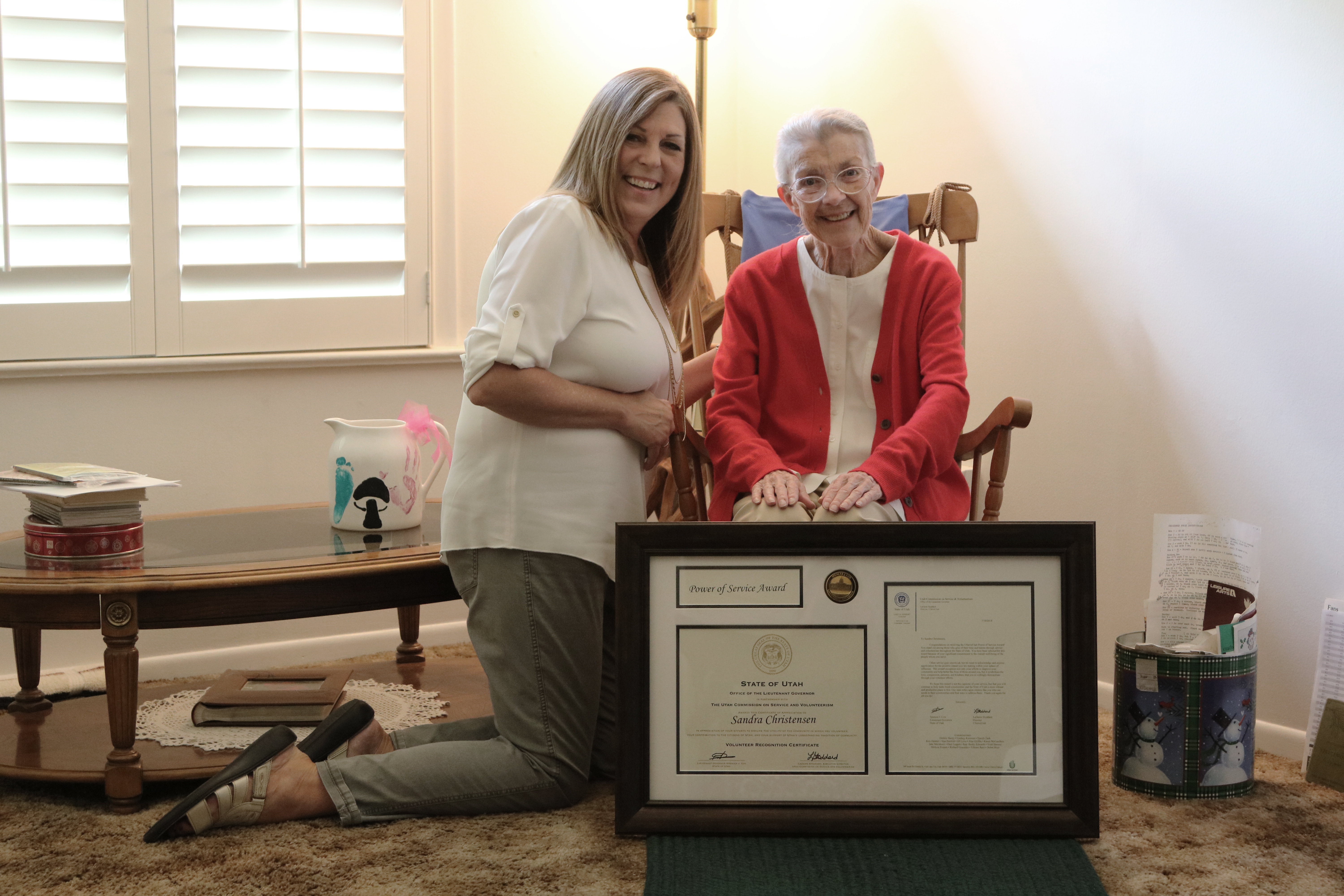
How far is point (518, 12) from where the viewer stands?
3336mm

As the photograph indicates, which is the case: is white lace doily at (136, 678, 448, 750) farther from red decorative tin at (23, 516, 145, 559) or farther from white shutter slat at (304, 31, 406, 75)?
white shutter slat at (304, 31, 406, 75)

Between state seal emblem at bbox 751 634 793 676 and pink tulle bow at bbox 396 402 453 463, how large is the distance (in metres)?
0.89

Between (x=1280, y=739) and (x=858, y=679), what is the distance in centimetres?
112

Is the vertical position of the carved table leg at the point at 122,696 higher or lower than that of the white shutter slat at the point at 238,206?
lower

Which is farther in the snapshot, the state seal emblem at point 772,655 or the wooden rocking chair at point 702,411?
the wooden rocking chair at point 702,411

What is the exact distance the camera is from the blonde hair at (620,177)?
199 centimetres

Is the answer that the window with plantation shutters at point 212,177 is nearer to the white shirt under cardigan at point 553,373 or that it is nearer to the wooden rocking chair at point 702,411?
the wooden rocking chair at point 702,411

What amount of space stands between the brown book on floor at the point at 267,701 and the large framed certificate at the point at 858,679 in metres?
0.77

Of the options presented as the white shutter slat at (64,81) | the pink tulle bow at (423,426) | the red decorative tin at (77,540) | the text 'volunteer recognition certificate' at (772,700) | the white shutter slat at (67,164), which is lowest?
the text 'volunteer recognition certificate' at (772,700)

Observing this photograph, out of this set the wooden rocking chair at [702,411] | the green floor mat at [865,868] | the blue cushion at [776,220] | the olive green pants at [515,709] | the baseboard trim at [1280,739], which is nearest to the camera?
the green floor mat at [865,868]

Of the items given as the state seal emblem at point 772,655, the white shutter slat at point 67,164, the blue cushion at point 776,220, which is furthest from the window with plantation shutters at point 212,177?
the state seal emblem at point 772,655

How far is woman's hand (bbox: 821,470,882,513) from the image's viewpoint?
2.01m

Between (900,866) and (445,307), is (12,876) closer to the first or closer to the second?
(900,866)

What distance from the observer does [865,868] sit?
1.77 meters
